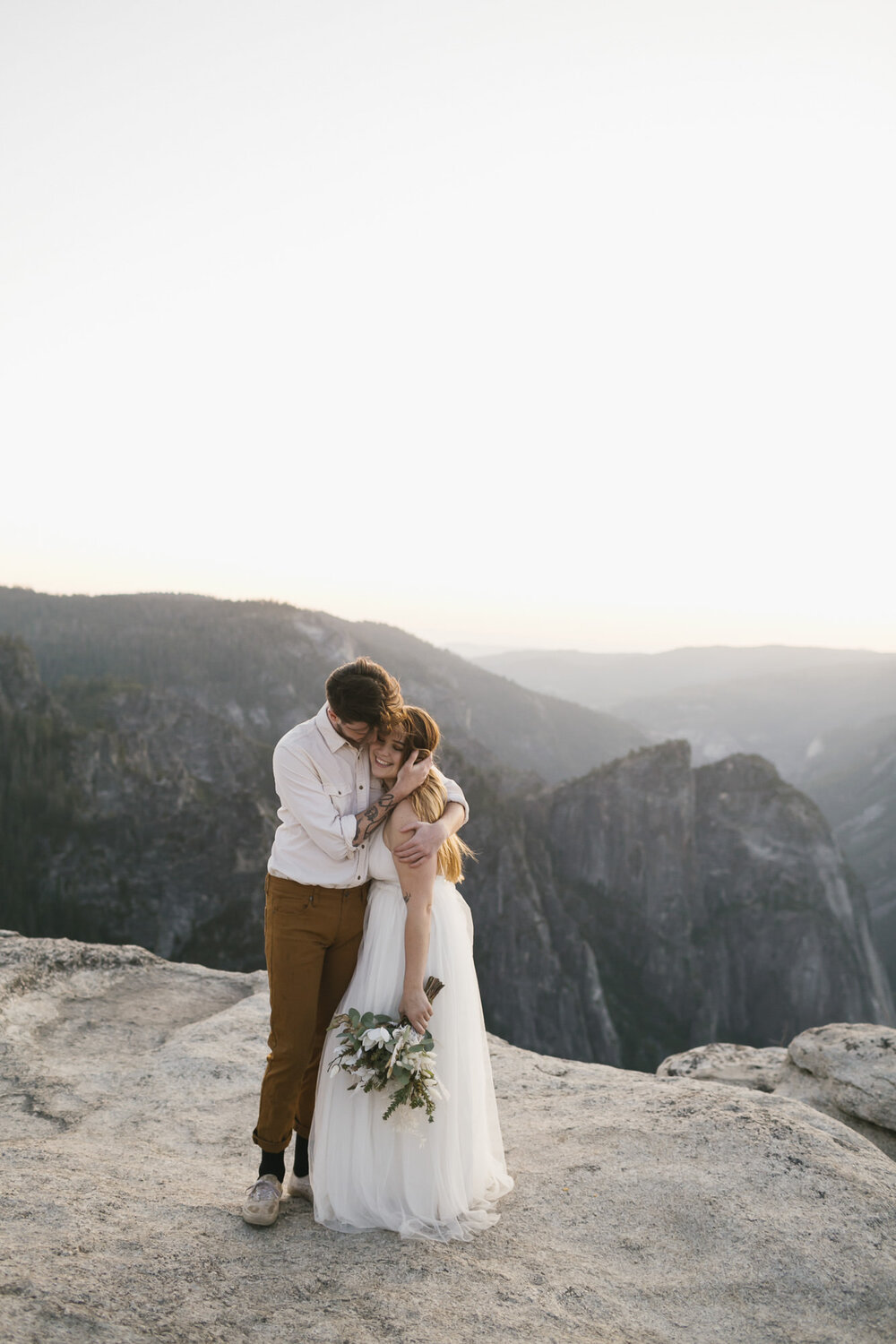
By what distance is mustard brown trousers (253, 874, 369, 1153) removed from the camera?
14.4 ft

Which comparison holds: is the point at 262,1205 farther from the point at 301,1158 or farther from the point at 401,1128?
the point at 401,1128

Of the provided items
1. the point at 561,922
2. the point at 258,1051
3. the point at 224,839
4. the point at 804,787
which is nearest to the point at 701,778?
the point at 561,922

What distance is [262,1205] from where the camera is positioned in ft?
13.7

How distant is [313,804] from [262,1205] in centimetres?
211

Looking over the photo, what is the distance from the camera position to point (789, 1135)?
5.17m

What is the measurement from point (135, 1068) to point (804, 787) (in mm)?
183164

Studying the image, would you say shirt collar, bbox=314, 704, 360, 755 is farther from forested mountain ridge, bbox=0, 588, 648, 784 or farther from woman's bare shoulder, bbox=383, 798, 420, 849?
forested mountain ridge, bbox=0, 588, 648, 784

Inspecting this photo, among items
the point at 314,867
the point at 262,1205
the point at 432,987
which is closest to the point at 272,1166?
the point at 262,1205

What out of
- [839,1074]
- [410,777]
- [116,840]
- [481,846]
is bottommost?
[481,846]

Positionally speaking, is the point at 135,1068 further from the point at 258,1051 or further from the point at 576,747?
the point at 576,747

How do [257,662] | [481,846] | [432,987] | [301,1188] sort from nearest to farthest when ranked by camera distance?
[432,987]
[301,1188]
[481,846]
[257,662]

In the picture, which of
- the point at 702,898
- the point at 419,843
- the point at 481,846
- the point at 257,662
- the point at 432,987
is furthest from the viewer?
the point at 257,662

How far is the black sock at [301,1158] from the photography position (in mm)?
4770

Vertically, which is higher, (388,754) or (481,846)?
(388,754)
